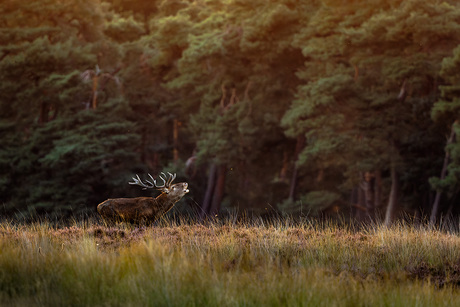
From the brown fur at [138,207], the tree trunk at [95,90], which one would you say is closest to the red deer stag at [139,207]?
the brown fur at [138,207]

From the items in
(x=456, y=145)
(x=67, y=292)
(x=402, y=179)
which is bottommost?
(x=402, y=179)

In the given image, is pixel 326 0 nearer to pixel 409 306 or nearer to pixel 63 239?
pixel 63 239

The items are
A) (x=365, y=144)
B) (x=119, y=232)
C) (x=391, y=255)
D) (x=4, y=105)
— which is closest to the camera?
(x=391, y=255)

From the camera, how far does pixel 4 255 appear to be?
24.4ft

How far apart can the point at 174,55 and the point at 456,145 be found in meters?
17.4

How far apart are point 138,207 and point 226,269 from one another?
2.99m

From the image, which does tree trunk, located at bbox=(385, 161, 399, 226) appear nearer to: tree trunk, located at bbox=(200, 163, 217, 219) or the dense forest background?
the dense forest background

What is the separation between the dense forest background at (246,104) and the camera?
89.6 feet

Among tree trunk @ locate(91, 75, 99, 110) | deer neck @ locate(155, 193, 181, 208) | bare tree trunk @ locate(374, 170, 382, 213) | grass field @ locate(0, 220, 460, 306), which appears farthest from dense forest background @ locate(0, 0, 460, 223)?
grass field @ locate(0, 220, 460, 306)

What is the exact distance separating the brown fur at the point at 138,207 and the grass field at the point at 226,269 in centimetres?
44

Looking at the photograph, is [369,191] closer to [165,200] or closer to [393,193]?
[393,193]

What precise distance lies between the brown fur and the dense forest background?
1416 cm

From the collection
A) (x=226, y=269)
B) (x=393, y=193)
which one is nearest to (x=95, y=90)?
(x=393, y=193)

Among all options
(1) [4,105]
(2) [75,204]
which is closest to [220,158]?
(2) [75,204]
